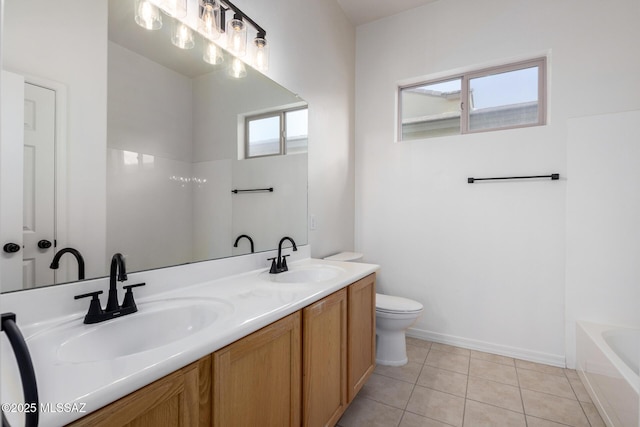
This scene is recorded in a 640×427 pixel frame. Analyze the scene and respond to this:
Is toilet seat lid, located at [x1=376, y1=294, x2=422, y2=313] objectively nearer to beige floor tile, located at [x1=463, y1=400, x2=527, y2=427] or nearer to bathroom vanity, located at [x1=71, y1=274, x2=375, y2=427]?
bathroom vanity, located at [x1=71, y1=274, x2=375, y2=427]

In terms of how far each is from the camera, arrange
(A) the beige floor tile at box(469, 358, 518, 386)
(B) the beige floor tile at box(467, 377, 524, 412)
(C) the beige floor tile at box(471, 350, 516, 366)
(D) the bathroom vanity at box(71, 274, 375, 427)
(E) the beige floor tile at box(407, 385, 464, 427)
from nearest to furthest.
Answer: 1. (D) the bathroom vanity at box(71, 274, 375, 427)
2. (E) the beige floor tile at box(407, 385, 464, 427)
3. (B) the beige floor tile at box(467, 377, 524, 412)
4. (A) the beige floor tile at box(469, 358, 518, 386)
5. (C) the beige floor tile at box(471, 350, 516, 366)

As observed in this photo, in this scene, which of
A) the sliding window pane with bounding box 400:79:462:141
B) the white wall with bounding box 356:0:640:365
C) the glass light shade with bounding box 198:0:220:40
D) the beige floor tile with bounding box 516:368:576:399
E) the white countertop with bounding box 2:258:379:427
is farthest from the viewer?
the sliding window pane with bounding box 400:79:462:141

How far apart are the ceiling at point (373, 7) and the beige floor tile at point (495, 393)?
9.85ft

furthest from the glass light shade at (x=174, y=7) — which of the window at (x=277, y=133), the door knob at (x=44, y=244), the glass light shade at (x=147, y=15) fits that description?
the door knob at (x=44, y=244)

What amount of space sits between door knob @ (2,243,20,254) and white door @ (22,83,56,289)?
0.02 metres

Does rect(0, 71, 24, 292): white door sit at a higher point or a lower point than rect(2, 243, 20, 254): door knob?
higher

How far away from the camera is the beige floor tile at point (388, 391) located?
1.81 m

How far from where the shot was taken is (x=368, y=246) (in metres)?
2.92

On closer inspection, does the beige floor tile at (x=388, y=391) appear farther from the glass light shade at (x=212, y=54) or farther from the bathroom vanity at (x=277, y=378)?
the glass light shade at (x=212, y=54)

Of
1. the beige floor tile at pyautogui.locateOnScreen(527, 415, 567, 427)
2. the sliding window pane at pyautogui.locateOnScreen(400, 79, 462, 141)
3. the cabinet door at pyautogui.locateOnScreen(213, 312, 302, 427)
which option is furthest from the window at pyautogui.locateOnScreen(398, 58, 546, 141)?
the cabinet door at pyautogui.locateOnScreen(213, 312, 302, 427)

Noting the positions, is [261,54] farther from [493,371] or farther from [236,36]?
[493,371]

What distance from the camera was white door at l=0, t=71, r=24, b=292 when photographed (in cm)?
83

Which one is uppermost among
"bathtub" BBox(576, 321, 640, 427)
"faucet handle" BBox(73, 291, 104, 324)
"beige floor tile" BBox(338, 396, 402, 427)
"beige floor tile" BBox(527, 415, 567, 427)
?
"faucet handle" BBox(73, 291, 104, 324)

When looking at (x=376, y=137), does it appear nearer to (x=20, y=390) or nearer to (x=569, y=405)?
(x=569, y=405)
